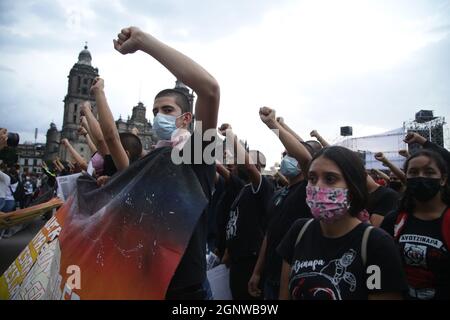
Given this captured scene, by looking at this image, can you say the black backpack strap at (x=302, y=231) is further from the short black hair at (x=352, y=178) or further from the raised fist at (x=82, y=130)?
the raised fist at (x=82, y=130)

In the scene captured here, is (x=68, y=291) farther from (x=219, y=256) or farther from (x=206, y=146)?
(x=219, y=256)

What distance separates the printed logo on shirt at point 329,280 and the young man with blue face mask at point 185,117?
0.60 metres

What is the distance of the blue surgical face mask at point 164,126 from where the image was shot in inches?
86.0

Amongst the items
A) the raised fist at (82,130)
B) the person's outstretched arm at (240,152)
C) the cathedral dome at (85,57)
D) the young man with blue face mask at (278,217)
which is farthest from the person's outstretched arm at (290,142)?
the cathedral dome at (85,57)

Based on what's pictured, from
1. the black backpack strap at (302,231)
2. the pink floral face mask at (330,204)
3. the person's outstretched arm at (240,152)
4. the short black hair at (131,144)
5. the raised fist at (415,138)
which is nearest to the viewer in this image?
the pink floral face mask at (330,204)

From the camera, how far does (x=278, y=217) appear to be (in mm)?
3113

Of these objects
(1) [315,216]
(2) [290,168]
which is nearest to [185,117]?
(1) [315,216]

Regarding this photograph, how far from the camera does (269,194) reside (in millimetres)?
3758

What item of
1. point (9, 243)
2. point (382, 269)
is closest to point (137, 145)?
point (382, 269)

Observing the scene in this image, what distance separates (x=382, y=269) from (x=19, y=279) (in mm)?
2243

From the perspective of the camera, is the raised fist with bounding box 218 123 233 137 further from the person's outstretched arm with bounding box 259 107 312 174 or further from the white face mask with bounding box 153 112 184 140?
the white face mask with bounding box 153 112 184 140

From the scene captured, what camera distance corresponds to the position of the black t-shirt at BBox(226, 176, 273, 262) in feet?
11.8

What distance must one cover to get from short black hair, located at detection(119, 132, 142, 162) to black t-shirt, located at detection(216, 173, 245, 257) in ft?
5.75

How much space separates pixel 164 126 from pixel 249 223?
6.11ft
